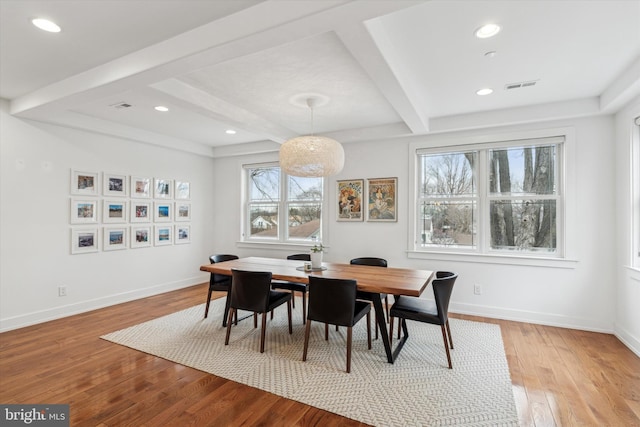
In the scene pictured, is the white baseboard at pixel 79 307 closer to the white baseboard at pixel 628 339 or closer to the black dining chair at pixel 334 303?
the black dining chair at pixel 334 303

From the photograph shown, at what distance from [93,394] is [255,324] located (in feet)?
5.31

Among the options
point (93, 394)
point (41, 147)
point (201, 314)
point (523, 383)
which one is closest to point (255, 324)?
point (201, 314)

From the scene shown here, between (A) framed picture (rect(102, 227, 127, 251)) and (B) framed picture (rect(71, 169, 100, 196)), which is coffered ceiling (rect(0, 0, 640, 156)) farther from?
(A) framed picture (rect(102, 227, 127, 251))

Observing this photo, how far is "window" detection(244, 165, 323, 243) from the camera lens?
17.6 feet

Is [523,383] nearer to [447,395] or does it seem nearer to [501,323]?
[447,395]

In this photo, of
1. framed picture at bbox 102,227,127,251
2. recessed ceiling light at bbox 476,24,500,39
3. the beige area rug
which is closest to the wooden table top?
the beige area rug

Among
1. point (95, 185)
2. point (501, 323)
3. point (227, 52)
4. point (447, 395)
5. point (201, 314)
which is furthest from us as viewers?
point (95, 185)

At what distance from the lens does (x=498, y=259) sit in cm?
397

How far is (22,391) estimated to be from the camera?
7.60ft

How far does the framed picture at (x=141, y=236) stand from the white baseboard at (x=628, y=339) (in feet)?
20.2

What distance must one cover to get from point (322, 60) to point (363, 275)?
77.4 inches

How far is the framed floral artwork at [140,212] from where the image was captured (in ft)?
15.9

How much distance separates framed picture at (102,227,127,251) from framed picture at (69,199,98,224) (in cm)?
24

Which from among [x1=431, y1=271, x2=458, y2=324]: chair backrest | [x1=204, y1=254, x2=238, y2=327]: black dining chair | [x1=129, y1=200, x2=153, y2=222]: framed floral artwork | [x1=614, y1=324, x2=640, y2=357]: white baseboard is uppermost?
[x1=129, y1=200, x2=153, y2=222]: framed floral artwork
